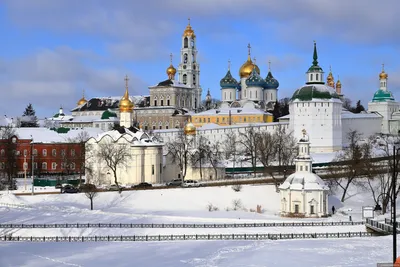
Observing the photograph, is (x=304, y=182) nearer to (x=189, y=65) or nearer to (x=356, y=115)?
(x=356, y=115)

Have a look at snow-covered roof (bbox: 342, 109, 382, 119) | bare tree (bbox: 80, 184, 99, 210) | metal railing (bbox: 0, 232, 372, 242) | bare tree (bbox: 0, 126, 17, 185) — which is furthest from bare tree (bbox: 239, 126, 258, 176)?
metal railing (bbox: 0, 232, 372, 242)

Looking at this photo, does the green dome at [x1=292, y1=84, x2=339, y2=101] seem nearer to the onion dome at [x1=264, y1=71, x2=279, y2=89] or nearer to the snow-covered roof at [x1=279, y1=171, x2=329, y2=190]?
the snow-covered roof at [x1=279, y1=171, x2=329, y2=190]

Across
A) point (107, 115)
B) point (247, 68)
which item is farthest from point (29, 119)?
point (247, 68)

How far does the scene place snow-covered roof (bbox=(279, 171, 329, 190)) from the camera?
50.4 metres

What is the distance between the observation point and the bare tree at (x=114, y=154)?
62094 millimetres

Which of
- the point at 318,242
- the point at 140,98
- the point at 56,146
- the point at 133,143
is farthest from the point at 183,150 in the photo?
the point at 140,98

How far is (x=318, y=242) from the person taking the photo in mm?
38906

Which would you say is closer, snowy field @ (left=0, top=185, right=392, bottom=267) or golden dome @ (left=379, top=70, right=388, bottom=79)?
snowy field @ (left=0, top=185, right=392, bottom=267)

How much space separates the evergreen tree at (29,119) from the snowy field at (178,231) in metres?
61.9

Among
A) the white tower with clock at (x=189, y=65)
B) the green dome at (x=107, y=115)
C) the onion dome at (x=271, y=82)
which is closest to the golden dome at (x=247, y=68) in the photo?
the onion dome at (x=271, y=82)

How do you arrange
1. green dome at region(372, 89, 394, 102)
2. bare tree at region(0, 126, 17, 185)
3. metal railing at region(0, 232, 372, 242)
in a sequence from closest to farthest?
metal railing at region(0, 232, 372, 242), bare tree at region(0, 126, 17, 185), green dome at region(372, 89, 394, 102)

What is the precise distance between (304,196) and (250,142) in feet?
93.3

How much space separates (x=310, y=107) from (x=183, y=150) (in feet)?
59.7

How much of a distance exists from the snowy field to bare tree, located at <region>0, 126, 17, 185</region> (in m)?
14.9
